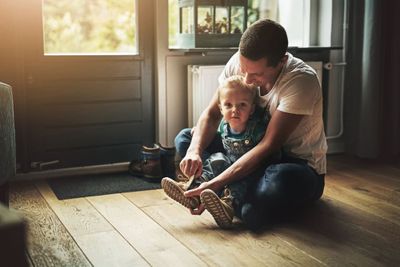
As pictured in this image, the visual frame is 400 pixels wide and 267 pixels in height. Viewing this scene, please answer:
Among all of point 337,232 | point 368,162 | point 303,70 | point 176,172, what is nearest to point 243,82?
point 303,70

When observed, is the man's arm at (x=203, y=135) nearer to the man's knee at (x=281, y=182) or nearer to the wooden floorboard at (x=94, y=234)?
the man's knee at (x=281, y=182)

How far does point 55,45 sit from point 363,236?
1.78 meters

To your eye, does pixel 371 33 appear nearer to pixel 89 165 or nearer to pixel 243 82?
pixel 243 82

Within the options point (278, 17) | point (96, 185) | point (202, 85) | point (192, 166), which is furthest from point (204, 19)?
point (192, 166)

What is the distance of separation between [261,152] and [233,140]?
0.63 ft

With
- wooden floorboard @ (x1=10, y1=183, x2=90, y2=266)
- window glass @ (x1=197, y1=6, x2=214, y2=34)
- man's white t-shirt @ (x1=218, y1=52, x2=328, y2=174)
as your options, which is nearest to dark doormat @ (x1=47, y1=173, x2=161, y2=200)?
wooden floorboard @ (x1=10, y1=183, x2=90, y2=266)

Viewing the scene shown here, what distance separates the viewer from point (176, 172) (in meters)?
2.83

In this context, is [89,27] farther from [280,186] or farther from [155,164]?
[280,186]

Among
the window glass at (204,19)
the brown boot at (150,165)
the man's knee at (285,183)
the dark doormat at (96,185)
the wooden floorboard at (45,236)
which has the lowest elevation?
the wooden floorboard at (45,236)

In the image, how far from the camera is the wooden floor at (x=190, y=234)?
1.70 meters

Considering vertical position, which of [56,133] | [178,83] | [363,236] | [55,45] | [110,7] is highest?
[110,7]

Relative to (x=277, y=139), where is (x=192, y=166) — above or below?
below

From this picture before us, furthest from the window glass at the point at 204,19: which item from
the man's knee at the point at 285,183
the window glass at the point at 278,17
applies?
the man's knee at the point at 285,183

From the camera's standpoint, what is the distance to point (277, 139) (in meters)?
1.98
